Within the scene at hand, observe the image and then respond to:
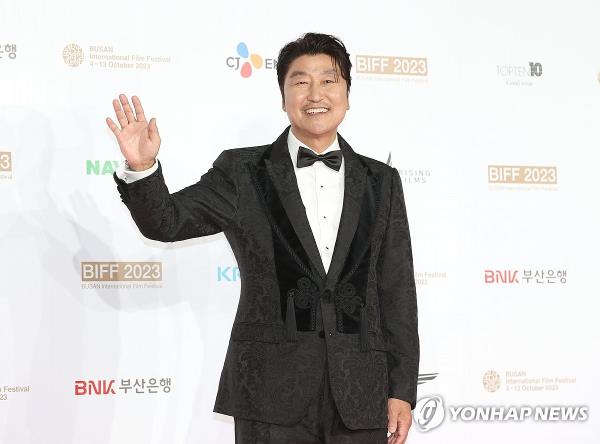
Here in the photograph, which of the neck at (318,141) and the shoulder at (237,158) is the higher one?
the neck at (318,141)

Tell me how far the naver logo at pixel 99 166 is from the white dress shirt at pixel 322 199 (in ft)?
3.90

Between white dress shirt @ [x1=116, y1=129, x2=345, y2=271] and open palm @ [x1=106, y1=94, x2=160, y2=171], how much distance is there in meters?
0.14

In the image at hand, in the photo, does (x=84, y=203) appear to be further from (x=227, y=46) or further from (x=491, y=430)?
(x=491, y=430)

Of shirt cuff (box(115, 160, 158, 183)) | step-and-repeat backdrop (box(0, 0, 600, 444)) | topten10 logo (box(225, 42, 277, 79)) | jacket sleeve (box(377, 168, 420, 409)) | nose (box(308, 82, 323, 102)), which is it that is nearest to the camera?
shirt cuff (box(115, 160, 158, 183))

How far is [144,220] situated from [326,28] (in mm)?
1865

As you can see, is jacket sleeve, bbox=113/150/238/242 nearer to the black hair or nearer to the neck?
the neck

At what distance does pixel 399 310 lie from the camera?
233cm

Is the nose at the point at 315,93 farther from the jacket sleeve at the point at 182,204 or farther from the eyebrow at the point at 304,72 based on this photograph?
the jacket sleeve at the point at 182,204

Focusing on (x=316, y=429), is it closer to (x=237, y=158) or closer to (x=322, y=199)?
(x=322, y=199)

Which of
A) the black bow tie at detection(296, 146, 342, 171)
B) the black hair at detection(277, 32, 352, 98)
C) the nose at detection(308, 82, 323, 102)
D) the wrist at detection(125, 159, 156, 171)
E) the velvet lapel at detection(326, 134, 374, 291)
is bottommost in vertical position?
the velvet lapel at detection(326, 134, 374, 291)

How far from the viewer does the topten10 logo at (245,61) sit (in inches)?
141

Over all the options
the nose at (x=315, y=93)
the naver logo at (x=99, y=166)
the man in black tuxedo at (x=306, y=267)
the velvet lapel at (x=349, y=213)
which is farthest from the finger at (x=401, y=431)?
the naver logo at (x=99, y=166)

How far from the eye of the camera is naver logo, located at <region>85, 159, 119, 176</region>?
3400 millimetres

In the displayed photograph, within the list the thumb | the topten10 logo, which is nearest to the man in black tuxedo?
the thumb
